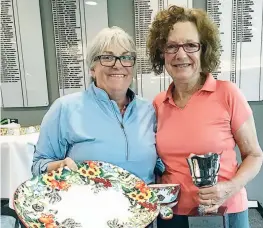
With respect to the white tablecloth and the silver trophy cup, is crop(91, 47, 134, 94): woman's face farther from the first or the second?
the white tablecloth

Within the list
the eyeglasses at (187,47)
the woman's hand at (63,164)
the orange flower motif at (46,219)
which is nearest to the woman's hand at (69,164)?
the woman's hand at (63,164)

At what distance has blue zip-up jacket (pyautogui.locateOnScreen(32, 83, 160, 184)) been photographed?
101 cm

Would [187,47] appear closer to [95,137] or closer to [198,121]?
[198,121]

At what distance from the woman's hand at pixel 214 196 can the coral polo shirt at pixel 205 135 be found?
7 centimetres

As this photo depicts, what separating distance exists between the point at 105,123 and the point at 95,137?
2.3 inches

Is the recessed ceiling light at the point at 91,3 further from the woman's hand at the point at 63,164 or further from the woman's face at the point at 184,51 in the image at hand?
the woman's hand at the point at 63,164

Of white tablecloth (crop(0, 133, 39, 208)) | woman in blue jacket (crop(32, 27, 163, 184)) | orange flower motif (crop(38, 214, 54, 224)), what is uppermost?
woman in blue jacket (crop(32, 27, 163, 184))

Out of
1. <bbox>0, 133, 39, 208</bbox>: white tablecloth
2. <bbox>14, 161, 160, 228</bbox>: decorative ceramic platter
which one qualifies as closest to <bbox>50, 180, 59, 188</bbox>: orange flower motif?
<bbox>14, 161, 160, 228</bbox>: decorative ceramic platter

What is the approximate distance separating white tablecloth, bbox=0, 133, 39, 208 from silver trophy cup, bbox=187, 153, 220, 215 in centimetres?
137

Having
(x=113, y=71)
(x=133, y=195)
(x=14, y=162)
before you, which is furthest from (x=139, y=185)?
(x=14, y=162)

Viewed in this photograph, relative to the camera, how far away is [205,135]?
0.99m

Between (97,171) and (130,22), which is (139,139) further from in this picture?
(130,22)

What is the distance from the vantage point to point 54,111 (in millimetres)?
1045

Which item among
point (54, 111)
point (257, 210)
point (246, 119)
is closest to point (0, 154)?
point (54, 111)
